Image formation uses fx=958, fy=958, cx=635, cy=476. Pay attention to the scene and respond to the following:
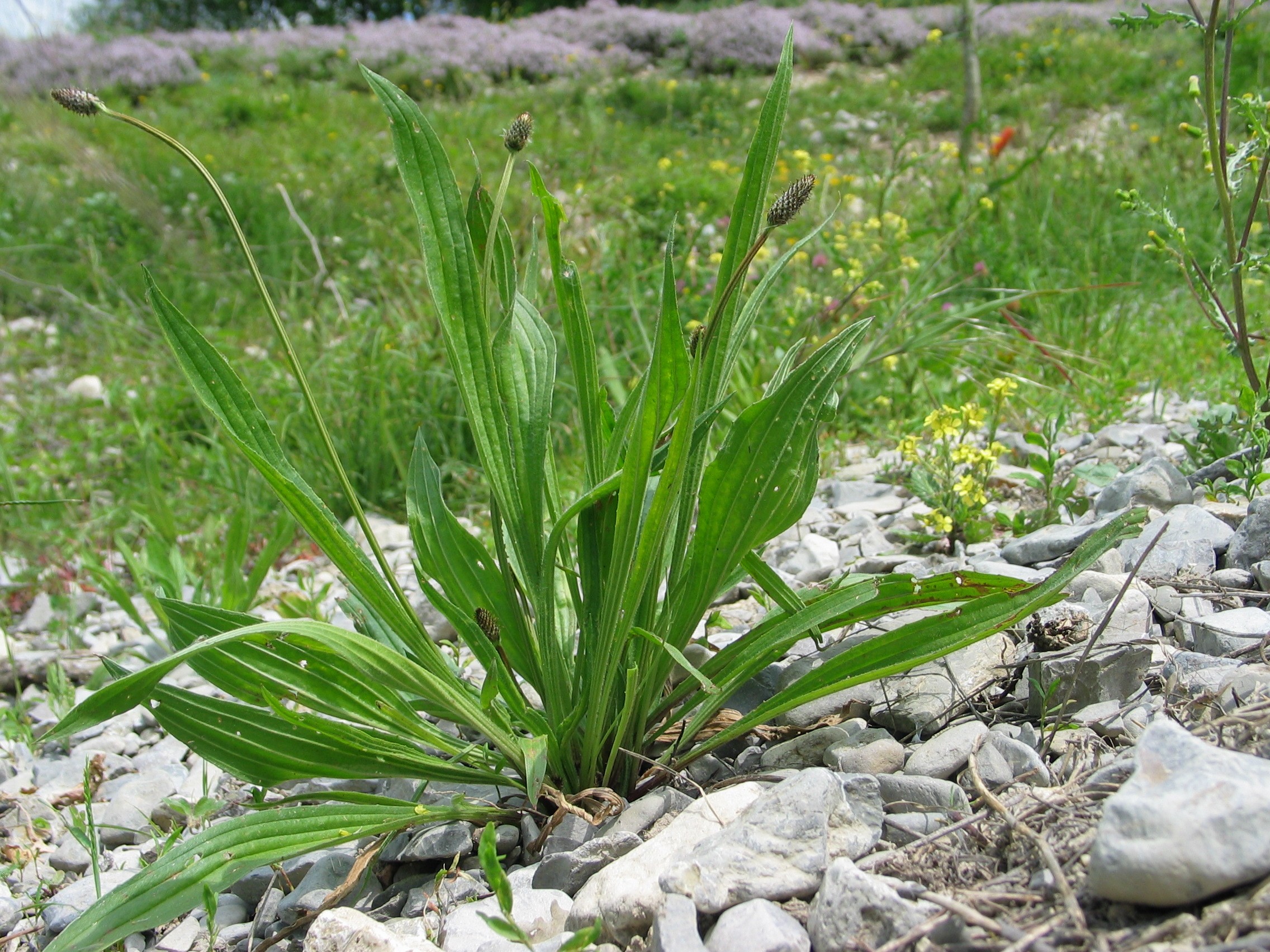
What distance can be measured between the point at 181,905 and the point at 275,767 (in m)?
0.25

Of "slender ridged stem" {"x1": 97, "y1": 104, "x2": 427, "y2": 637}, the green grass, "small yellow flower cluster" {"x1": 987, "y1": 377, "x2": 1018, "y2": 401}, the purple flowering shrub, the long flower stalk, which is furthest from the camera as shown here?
the purple flowering shrub

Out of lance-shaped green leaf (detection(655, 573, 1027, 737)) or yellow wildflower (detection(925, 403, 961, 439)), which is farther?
yellow wildflower (detection(925, 403, 961, 439))

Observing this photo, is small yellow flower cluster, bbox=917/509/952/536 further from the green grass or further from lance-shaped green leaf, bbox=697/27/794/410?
lance-shaped green leaf, bbox=697/27/794/410

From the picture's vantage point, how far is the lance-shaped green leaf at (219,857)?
115 cm

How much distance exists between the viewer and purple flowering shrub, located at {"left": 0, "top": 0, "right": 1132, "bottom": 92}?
1263cm

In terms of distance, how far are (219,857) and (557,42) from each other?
14.4 metres

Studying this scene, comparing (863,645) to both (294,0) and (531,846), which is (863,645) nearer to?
(531,846)

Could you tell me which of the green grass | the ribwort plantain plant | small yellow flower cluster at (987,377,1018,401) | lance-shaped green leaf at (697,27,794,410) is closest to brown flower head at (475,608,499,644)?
the ribwort plantain plant

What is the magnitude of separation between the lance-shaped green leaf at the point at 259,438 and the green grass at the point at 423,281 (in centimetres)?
65

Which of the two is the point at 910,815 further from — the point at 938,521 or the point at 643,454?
the point at 938,521

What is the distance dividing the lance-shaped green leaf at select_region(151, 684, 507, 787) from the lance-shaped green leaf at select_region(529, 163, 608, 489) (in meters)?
0.51

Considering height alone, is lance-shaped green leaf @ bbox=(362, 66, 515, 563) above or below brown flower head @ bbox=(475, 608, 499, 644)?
above

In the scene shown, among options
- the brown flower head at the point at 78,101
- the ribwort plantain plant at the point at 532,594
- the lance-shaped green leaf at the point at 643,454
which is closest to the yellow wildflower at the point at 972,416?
the ribwort plantain plant at the point at 532,594

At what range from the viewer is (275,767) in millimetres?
1393
